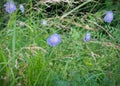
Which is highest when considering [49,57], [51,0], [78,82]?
[51,0]

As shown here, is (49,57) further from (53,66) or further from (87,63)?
(87,63)

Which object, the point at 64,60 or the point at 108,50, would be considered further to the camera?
the point at 108,50

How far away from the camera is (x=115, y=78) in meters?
2.30

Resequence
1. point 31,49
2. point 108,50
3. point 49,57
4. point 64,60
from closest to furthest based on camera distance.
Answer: point 31,49 → point 49,57 → point 64,60 → point 108,50

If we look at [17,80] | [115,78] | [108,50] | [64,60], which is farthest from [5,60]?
[108,50]

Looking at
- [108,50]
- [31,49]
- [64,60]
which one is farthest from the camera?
[108,50]

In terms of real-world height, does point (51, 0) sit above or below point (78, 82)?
above

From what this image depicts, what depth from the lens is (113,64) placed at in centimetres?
252

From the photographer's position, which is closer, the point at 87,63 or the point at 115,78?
the point at 115,78

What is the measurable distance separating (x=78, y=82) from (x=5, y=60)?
1.46ft

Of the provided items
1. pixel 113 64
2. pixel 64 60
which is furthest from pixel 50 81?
pixel 113 64

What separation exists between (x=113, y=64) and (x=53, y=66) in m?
0.39

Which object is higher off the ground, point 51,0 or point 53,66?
point 51,0

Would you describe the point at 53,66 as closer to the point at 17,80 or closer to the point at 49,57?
the point at 49,57
